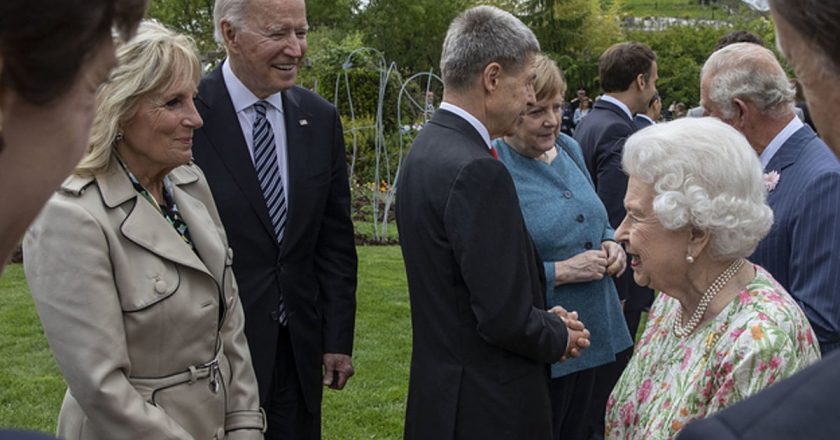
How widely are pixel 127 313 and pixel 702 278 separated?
184cm

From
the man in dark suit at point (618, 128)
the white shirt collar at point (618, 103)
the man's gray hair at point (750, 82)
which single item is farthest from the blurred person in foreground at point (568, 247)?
the white shirt collar at point (618, 103)

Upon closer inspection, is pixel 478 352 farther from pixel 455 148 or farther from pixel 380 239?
pixel 380 239

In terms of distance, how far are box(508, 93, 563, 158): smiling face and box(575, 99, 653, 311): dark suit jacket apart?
1.95 metres

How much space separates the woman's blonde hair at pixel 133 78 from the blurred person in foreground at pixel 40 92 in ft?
6.18

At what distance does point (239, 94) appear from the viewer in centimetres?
407

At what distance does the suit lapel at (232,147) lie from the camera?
3.90m

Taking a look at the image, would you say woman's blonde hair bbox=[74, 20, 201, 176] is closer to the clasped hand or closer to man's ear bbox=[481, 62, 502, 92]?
man's ear bbox=[481, 62, 502, 92]

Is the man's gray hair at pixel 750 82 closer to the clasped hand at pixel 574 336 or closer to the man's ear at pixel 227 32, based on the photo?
the clasped hand at pixel 574 336

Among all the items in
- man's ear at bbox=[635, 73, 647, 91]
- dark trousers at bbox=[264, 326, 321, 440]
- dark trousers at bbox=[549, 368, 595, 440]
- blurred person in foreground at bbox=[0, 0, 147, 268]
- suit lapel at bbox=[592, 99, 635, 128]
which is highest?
blurred person in foreground at bbox=[0, 0, 147, 268]

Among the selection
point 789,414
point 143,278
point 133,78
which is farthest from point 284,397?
point 789,414

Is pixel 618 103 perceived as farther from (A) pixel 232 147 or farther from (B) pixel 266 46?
(A) pixel 232 147

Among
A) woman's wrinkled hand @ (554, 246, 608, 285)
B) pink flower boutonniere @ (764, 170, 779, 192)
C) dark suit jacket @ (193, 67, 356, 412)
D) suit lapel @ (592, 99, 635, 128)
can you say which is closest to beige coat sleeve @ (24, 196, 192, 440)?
dark suit jacket @ (193, 67, 356, 412)

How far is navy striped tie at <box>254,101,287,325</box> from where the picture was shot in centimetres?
397

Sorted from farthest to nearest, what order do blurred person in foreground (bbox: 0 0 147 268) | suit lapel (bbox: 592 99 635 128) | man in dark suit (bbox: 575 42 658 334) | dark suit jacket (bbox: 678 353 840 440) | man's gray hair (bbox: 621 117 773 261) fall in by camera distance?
suit lapel (bbox: 592 99 635 128) → man in dark suit (bbox: 575 42 658 334) → man's gray hair (bbox: 621 117 773 261) → blurred person in foreground (bbox: 0 0 147 268) → dark suit jacket (bbox: 678 353 840 440)
